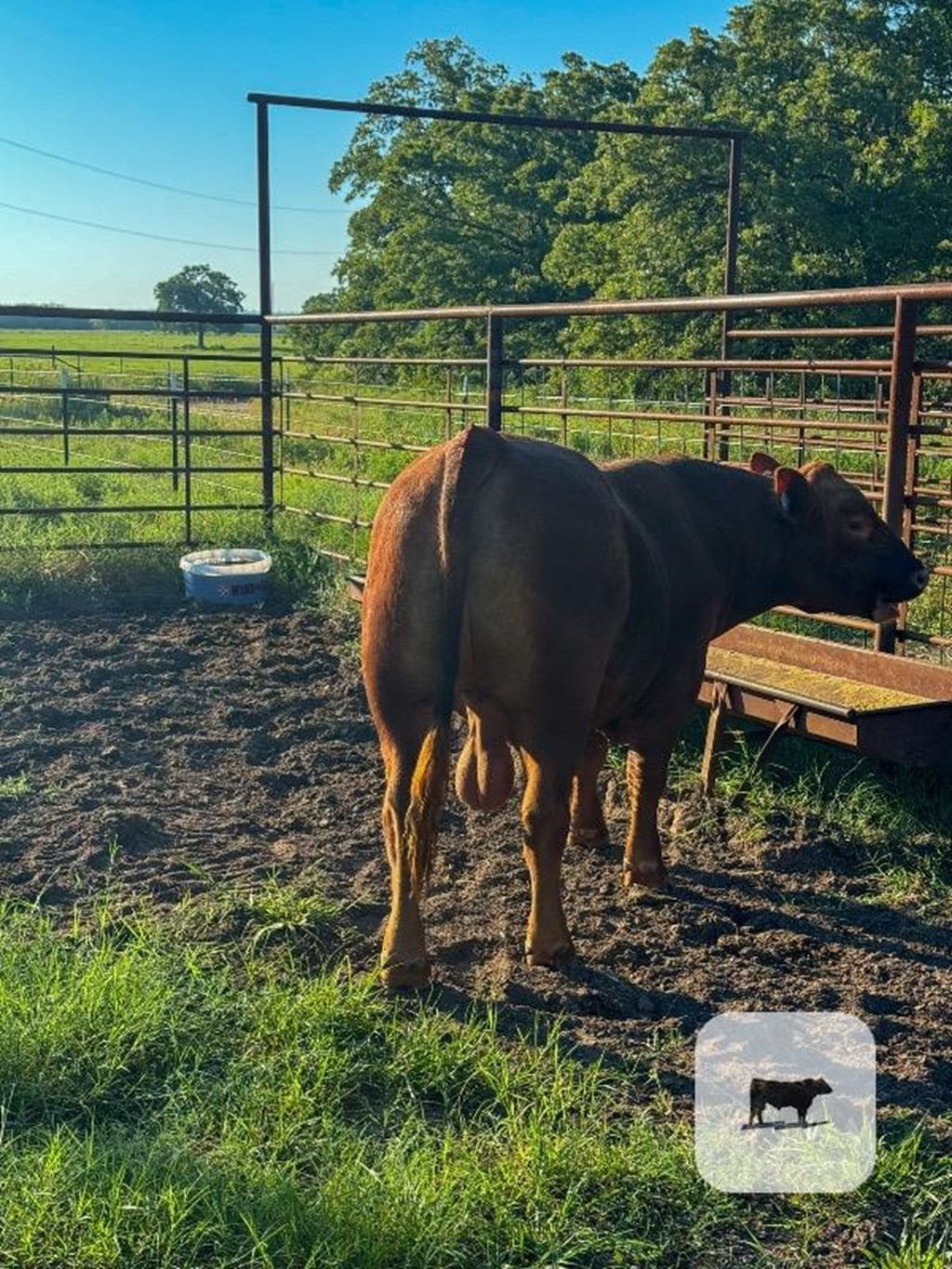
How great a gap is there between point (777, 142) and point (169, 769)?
2311 centimetres

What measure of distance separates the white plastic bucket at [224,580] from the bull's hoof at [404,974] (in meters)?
5.78

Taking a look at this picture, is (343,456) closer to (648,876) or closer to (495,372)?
(495,372)

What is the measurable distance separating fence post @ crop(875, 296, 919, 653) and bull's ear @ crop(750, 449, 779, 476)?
454 millimetres

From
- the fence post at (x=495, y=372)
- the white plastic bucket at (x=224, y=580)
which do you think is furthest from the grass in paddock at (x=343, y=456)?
the white plastic bucket at (x=224, y=580)

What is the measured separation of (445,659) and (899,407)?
2573 millimetres

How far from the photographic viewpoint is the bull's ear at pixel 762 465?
5555 mm

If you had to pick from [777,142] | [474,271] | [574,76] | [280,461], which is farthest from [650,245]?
[280,461]

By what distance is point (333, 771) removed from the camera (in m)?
6.16

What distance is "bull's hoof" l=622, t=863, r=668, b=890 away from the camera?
4.86 m

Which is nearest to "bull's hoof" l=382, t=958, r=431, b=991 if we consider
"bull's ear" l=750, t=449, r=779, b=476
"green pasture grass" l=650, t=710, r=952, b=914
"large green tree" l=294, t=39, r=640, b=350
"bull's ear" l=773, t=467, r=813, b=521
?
"green pasture grass" l=650, t=710, r=952, b=914

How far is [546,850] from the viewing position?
409 cm

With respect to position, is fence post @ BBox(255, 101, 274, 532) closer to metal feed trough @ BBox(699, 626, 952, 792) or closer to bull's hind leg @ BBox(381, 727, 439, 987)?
metal feed trough @ BBox(699, 626, 952, 792)

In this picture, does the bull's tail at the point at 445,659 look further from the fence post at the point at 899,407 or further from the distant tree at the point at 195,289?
the distant tree at the point at 195,289

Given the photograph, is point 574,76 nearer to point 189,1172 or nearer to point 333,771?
point 333,771
